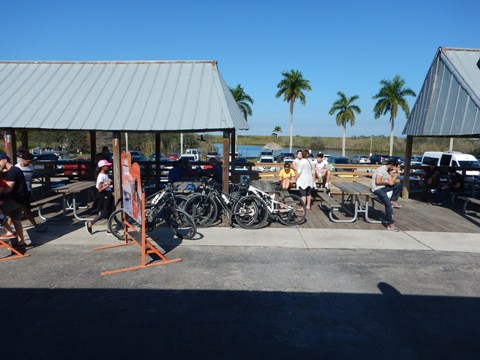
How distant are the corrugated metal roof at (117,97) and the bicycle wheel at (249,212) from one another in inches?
69.3

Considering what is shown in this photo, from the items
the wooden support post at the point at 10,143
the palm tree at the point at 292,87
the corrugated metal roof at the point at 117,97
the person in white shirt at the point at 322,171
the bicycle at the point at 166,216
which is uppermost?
the palm tree at the point at 292,87

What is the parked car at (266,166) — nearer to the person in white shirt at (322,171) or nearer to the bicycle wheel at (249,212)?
the person in white shirt at (322,171)

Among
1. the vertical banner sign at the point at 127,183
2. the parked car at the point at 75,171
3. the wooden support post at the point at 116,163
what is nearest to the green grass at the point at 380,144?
the parked car at the point at 75,171

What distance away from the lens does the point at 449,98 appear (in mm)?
10711

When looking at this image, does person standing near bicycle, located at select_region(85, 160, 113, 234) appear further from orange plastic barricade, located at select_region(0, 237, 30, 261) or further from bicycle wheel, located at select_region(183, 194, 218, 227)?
bicycle wheel, located at select_region(183, 194, 218, 227)

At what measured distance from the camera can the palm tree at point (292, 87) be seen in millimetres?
47688

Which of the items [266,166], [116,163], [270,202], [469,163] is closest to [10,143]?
[116,163]

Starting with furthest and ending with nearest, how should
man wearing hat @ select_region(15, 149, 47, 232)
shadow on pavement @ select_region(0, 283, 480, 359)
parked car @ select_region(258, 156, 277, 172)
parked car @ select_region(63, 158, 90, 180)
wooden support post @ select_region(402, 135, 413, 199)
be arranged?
parked car @ select_region(258, 156, 277, 172)
parked car @ select_region(63, 158, 90, 180)
wooden support post @ select_region(402, 135, 413, 199)
man wearing hat @ select_region(15, 149, 47, 232)
shadow on pavement @ select_region(0, 283, 480, 359)

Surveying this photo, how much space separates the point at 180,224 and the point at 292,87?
43.1 metres

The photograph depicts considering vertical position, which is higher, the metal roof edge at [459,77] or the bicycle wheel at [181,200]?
the metal roof edge at [459,77]

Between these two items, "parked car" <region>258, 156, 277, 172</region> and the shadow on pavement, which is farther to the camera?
"parked car" <region>258, 156, 277, 172</region>

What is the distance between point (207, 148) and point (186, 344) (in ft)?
168

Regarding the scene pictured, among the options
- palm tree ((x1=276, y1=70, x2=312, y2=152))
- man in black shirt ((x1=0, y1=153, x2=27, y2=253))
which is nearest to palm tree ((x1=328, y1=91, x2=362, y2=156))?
palm tree ((x1=276, y1=70, x2=312, y2=152))

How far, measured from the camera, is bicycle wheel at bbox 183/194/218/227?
26.8ft
